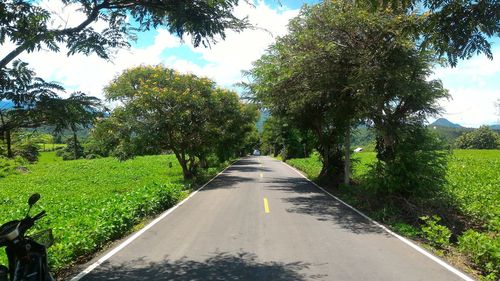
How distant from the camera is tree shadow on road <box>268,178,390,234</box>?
11.1 m

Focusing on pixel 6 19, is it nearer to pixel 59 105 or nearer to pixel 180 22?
pixel 59 105

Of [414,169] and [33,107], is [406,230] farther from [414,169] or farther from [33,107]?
[33,107]

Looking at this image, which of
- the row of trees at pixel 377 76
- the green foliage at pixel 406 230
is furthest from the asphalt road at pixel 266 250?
the row of trees at pixel 377 76

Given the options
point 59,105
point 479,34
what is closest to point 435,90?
point 479,34

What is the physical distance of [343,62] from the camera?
1420 cm

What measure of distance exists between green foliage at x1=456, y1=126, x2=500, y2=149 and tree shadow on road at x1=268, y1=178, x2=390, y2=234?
3271 inches

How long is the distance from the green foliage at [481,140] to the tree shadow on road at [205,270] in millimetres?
93889

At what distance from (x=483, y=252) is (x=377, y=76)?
6.54 metres

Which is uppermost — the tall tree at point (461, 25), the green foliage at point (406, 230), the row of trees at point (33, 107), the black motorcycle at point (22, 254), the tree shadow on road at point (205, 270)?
the tall tree at point (461, 25)

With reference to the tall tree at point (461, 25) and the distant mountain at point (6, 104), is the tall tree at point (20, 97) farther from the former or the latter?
the tall tree at point (461, 25)

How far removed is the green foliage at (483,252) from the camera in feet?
23.0

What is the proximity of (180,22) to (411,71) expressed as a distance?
9702mm

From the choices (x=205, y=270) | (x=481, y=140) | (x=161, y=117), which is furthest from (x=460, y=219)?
(x=481, y=140)

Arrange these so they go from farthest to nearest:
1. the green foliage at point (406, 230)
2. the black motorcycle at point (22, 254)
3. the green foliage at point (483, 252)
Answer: the green foliage at point (406, 230)
the green foliage at point (483, 252)
the black motorcycle at point (22, 254)
